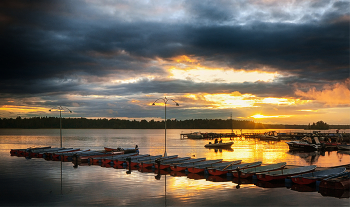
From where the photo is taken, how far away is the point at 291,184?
3212 centimetres

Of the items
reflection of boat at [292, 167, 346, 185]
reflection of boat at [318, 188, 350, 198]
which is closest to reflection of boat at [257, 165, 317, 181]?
reflection of boat at [292, 167, 346, 185]

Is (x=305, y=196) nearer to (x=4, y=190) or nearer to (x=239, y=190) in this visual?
(x=239, y=190)

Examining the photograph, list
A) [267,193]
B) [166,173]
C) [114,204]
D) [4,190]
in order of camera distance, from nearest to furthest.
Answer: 1. [114,204]
2. [267,193]
3. [4,190]
4. [166,173]

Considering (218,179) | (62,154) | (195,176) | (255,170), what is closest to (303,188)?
(255,170)

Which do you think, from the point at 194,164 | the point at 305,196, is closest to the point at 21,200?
the point at 194,164

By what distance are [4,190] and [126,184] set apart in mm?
12452

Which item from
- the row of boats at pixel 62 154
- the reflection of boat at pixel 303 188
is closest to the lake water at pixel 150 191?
the reflection of boat at pixel 303 188

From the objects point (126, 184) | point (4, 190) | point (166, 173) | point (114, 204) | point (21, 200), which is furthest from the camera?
point (166, 173)

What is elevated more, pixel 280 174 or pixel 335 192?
pixel 280 174

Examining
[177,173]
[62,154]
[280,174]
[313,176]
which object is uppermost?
[313,176]

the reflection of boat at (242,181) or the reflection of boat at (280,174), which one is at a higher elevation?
the reflection of boat at (280,174)

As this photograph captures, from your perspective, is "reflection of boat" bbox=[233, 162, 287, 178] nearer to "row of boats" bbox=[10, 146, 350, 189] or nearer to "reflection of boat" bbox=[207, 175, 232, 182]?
"row of boats" bbox=[10, 146, 350, 189]

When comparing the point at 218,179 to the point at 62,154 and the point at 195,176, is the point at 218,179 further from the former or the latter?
the point at 62,154

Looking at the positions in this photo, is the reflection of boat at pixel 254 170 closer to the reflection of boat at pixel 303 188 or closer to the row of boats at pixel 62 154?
the reflection of boat at pixel 303 188
